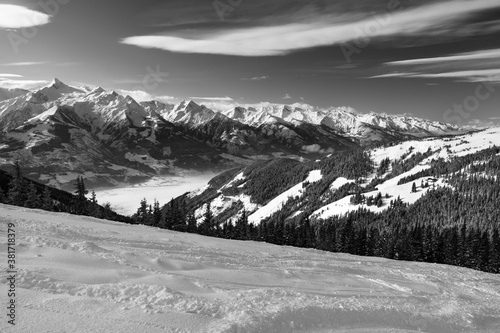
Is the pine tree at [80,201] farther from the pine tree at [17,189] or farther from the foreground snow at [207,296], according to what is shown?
the foreground snow at [207,296]

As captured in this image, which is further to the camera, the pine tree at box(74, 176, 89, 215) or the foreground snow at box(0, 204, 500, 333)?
the pine tree at box(74, 176, 89, 215)

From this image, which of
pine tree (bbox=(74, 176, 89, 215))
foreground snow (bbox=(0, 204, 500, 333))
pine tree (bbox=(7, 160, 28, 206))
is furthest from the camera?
pine tree (bbox=(74, 176, 89, 215))

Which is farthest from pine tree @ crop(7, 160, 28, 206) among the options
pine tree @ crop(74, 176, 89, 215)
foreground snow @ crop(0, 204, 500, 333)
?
foreground snow @ crop(0, 204, 500, 333)

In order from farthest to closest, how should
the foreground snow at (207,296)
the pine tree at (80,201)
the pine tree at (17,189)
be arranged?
1. the pine tree at (80,201)
2. the pine tree at (17,189)
3. the foreground snow at (207,296)

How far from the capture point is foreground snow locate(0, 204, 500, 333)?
9031 mm

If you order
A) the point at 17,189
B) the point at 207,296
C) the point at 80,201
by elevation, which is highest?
the point at 17,189

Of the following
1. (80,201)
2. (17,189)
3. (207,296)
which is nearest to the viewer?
(207,296)

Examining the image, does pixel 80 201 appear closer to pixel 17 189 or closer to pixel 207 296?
pixel 17 189

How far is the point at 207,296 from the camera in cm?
1162

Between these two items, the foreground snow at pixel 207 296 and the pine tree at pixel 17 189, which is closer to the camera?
the foreground snow at pixel 207 296

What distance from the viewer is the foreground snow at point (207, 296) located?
9.03 metres

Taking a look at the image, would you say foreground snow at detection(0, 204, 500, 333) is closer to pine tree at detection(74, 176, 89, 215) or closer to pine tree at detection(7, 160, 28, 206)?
pine tree at detection(7, 160, 28, 206)

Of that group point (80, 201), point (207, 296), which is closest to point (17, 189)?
point (80, 201)

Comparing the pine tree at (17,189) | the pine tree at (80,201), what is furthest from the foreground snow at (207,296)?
the pine tree at (80,201)
